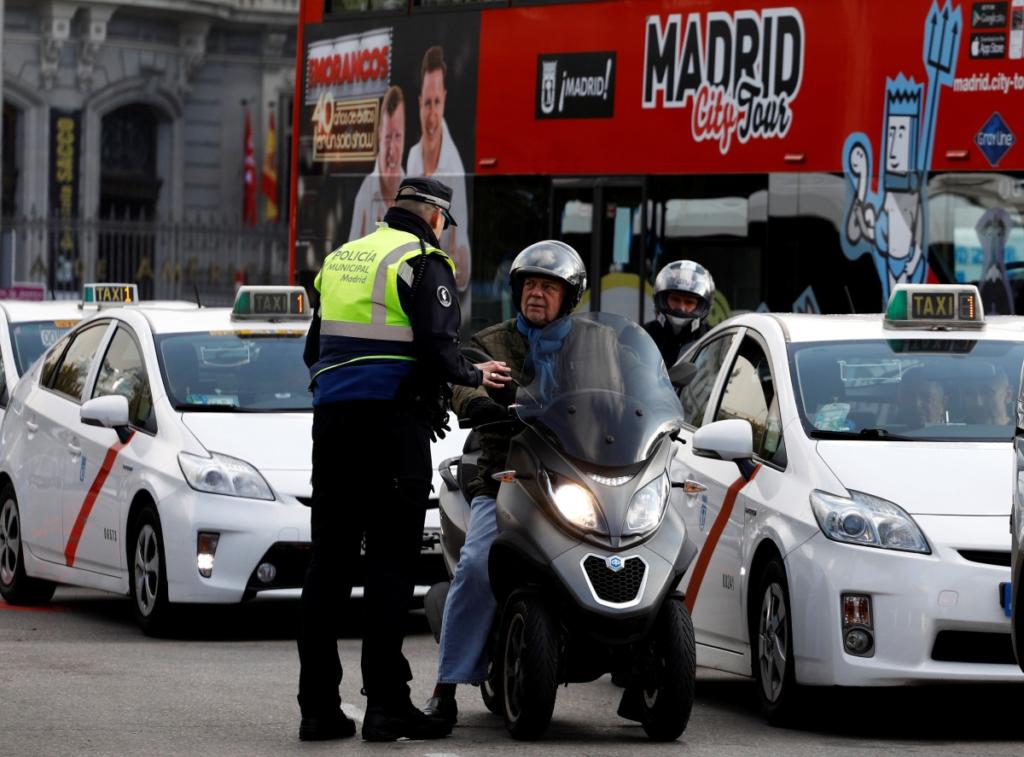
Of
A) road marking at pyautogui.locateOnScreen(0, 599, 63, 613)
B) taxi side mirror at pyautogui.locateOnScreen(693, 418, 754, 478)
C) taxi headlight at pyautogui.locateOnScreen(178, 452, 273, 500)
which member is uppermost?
taxi side mirror at pyautogui.locateOnScreen(693, 418, 754, 478)

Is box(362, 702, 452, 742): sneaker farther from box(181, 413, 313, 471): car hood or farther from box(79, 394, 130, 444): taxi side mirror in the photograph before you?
box(79, 394, 130, 444): taxi side mirror

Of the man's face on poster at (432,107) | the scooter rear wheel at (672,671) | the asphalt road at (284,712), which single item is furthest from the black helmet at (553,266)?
the man's face on poster at (432,107)

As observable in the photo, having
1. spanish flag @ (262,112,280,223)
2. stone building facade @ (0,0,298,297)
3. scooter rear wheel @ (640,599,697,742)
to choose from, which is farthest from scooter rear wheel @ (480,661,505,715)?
spanish flag @ (262,112,280,223)

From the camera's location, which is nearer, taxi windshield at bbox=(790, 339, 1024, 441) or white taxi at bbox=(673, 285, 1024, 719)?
white taxi at bbox=(673, 285, 1024, 719)

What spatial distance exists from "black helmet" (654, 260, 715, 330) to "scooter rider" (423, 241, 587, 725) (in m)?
3.26

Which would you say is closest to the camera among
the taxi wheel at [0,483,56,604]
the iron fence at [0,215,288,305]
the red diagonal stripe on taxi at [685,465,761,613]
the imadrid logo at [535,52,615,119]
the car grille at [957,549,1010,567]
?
the car grille at [957,549,1010,567]

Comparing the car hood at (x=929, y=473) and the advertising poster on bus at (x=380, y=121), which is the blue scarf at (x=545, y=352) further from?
the advertising poster on bus at (x=380, y=121)

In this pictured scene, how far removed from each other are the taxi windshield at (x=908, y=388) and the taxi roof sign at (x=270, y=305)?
3.82 m

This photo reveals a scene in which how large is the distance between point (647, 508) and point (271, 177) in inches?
1439

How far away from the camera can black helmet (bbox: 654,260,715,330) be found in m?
10.9

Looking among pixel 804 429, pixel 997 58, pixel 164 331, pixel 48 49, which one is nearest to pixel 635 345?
pixel 804 429

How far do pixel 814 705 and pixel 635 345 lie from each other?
175cm

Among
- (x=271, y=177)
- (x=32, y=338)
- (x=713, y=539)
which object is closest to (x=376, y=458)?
(x=713, y=539)

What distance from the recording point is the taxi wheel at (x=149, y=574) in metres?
10.5
